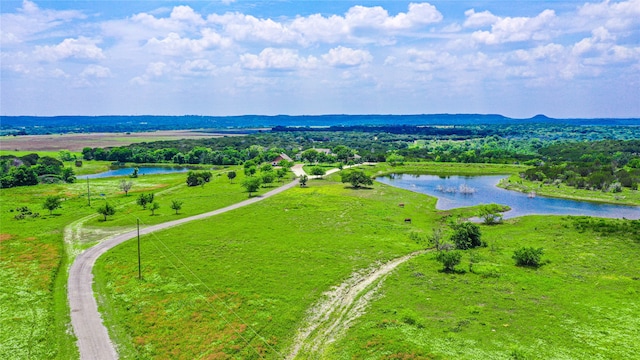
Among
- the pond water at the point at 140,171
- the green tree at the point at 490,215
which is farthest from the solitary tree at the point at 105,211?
the pond water at the point at 140,171

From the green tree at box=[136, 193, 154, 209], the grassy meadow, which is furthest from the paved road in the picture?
the grassy meadow

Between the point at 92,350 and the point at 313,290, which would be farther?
Answer: the point at 313,290

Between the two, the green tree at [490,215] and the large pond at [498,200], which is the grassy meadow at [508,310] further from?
the large pond at [498,200]

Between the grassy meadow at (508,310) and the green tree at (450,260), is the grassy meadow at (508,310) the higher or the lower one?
the lower one

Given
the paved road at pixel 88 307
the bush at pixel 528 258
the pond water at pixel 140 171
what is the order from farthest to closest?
the pond water at pixel 140 171
the bush at pixel 528 258
the paved road at pixel 88 307

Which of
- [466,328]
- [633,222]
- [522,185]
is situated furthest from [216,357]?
[522,185]

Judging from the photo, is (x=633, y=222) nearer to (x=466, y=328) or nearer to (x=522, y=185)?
(x=466, y=328)

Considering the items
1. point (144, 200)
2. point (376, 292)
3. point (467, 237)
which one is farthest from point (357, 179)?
point (376, 292)
